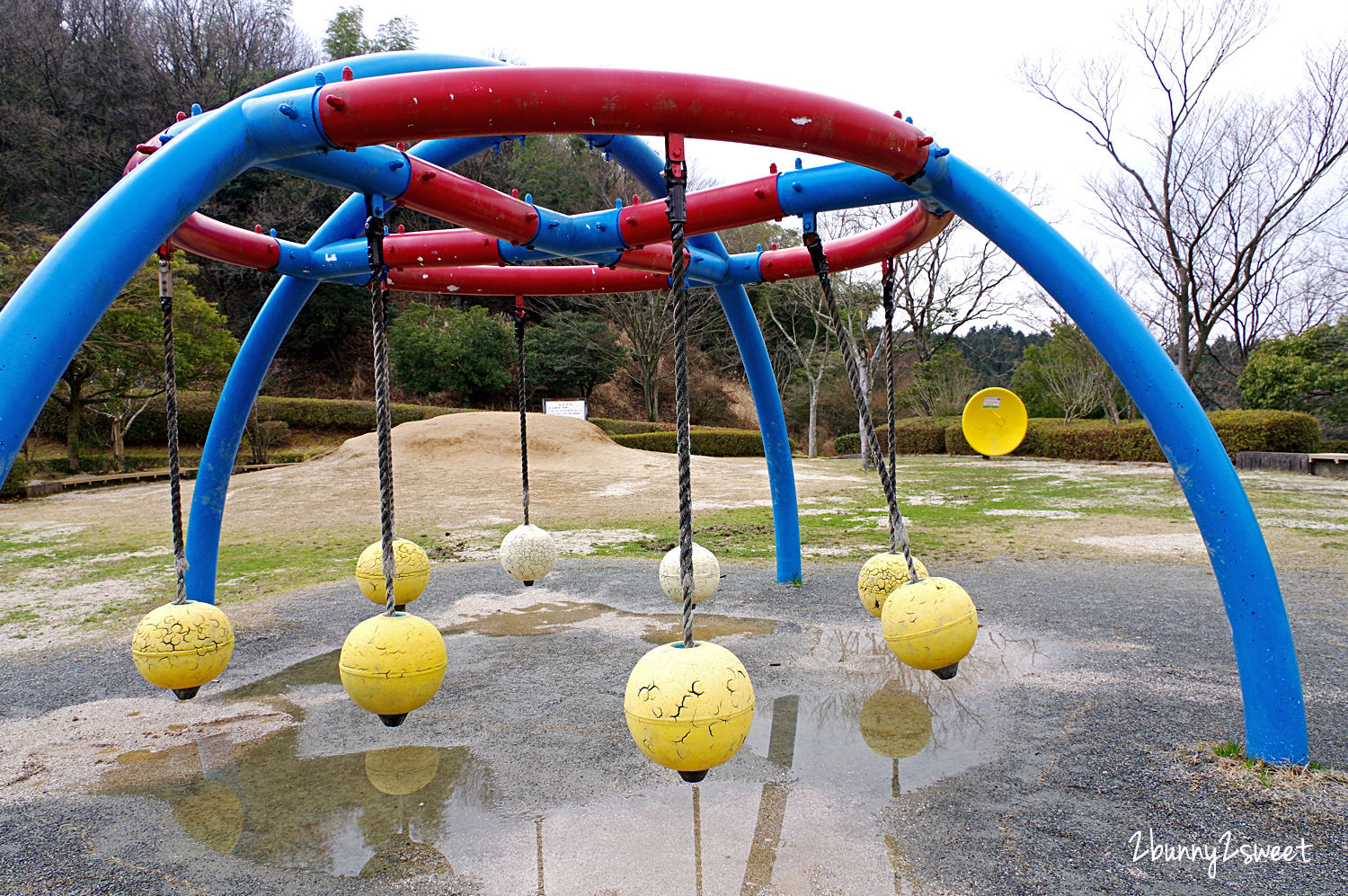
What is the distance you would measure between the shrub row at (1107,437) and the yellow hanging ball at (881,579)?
7.97 metres

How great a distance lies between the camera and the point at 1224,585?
3471mm

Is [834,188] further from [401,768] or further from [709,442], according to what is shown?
[709,442]

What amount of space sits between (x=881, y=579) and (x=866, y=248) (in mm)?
2057

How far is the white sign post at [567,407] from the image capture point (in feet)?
92.9

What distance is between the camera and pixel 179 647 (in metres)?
3.58

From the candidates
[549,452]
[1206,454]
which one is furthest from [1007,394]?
[1206,454]

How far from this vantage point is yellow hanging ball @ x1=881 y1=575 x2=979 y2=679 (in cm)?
329

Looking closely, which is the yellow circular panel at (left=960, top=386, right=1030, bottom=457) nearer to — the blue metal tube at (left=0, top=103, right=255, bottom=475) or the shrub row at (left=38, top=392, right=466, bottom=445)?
the shrub row at (left=38, top=392, right=466, bottom=445)

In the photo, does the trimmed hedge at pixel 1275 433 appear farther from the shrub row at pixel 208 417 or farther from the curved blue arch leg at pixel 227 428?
the shrub row at pixel 208 417

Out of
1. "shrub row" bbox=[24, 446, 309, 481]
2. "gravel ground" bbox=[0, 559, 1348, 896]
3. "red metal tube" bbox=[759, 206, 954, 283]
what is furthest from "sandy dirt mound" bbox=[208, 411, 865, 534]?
"red metal tube" bbox=[759, 206, 954, 283]

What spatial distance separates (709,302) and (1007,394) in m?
17.4

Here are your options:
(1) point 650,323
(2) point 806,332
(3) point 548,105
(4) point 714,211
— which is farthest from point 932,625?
(2) point 806,332

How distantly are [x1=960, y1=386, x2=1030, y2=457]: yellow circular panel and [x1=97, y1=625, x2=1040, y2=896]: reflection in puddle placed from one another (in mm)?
16511

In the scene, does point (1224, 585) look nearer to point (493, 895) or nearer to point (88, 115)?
point (493, 895)
